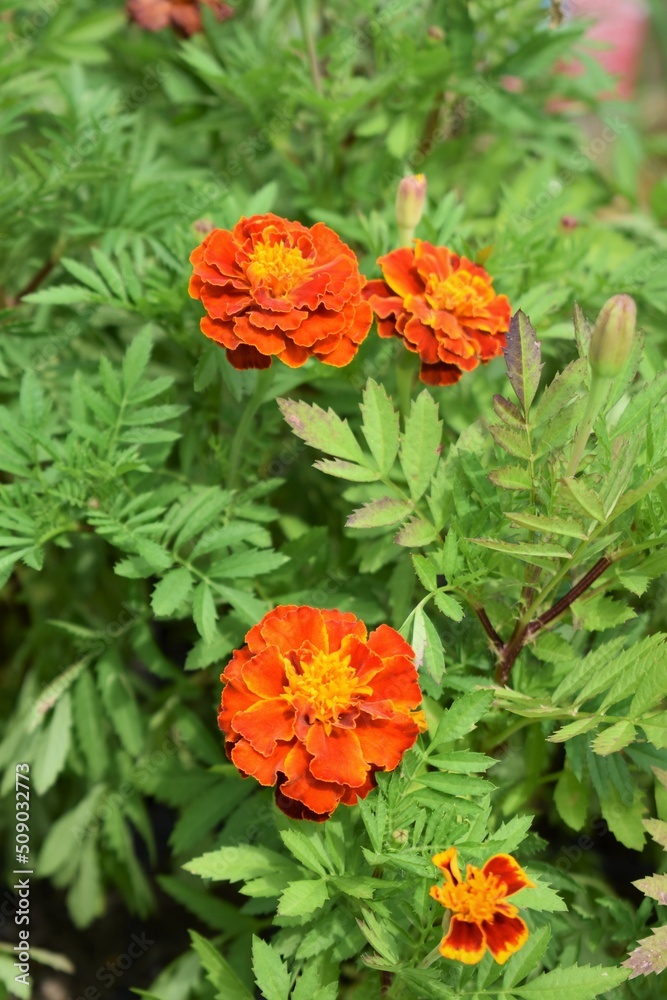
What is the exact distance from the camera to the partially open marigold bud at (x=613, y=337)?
755 millimetres

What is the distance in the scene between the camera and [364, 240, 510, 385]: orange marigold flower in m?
0.94

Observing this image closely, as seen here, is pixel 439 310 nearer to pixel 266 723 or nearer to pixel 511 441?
pixel 511 441

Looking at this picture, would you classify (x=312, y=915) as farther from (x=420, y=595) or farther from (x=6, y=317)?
(x=6, y=317)

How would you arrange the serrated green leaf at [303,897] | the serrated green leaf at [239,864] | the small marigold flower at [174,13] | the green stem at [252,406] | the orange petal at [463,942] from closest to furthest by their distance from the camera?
the orange petal at [463,942], the serrated green leaf at [303,897], the serrated green leaf at [239,864], the green stem at [252,406], the small marigold flower at [174,13]

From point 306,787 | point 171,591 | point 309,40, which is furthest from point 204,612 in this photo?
point 309,40

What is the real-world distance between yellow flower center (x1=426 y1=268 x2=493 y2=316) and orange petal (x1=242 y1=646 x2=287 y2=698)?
0.39 metres

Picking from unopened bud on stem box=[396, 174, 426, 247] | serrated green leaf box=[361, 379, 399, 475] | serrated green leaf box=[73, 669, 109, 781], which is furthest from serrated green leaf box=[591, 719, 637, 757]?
serrated green leaf box=[73, 669, 109, 781]

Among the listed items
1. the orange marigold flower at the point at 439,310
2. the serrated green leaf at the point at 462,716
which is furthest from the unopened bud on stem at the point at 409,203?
the serrated green leaf at the point at 462,716

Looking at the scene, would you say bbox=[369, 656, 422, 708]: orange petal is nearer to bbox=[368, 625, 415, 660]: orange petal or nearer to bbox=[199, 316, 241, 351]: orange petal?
bbox=[368, 625, 415, 660]: orange petal

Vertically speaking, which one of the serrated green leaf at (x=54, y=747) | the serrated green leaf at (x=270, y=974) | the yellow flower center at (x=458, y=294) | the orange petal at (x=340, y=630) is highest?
the yellow flower center at (x=458, y=294)

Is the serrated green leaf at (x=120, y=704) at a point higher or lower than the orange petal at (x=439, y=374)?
lower

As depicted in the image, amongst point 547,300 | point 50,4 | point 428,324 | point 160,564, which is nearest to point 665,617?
point 547,300

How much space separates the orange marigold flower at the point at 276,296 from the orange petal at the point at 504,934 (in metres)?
0.47

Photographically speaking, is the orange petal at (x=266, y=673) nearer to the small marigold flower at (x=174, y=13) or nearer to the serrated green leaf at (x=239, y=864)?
the serrated green leaf at (x=239, y=864)
